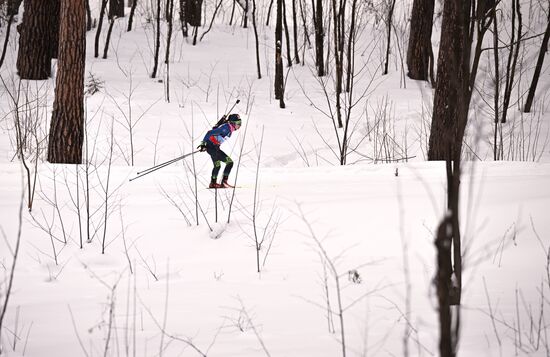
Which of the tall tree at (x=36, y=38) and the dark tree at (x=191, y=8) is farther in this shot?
the dark tree at (x=191, y=8)

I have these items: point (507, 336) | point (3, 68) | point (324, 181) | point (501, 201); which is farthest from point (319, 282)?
point (3, 68)

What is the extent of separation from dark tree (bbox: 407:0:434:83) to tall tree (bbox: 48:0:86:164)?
8543 millimetres

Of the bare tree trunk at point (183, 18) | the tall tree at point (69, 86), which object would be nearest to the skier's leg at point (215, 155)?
the tall tree at point (69, 86)

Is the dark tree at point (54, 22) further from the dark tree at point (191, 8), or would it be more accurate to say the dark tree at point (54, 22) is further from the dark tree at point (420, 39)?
the dark tree at point (420, 39)

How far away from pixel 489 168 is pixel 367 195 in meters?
2.07

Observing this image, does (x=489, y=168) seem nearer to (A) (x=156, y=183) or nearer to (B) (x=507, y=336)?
(A) (x=156, y=183)

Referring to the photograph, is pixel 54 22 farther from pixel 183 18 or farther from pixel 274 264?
pixel 274 264

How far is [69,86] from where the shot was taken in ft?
24.5

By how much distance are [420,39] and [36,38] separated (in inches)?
352

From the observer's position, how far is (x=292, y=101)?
12.9 meters

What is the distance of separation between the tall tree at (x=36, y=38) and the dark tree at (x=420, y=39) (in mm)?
8382

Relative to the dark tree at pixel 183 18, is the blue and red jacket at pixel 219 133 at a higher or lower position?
lower

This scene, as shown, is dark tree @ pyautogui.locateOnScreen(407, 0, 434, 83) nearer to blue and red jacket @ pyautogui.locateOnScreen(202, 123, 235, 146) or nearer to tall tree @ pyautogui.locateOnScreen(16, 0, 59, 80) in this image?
tall tree @ pyautogui.locateOnScreen(16, 0, 59, 80)

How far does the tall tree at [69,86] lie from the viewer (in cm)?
745
